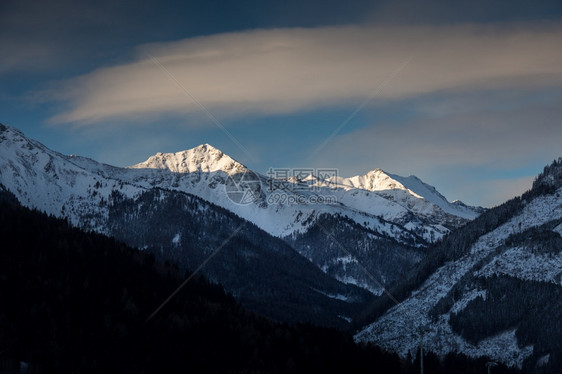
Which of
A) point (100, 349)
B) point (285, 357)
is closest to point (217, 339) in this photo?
point (285, 357)

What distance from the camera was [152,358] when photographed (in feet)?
593

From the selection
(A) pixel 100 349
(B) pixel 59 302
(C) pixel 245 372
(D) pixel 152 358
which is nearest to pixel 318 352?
(C) pixel 245 372

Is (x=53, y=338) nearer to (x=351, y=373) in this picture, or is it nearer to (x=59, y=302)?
(x=59, y=302)

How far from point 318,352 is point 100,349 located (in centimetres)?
5698

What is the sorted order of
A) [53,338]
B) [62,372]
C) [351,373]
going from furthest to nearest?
[351,373] → [53,338] → [62,372]

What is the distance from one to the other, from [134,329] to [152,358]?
58.4 feet

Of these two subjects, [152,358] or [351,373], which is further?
[351,373]

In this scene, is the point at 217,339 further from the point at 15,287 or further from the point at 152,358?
the point at 15,287

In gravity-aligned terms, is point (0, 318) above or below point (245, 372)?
above

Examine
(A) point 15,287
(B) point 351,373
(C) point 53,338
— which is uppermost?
(A) point 15,287

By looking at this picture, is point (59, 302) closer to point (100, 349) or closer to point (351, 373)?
point (100, 349)

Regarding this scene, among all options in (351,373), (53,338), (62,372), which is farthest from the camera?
(351,373)

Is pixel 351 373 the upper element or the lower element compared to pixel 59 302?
lower

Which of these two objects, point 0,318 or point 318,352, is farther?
point 318,352
